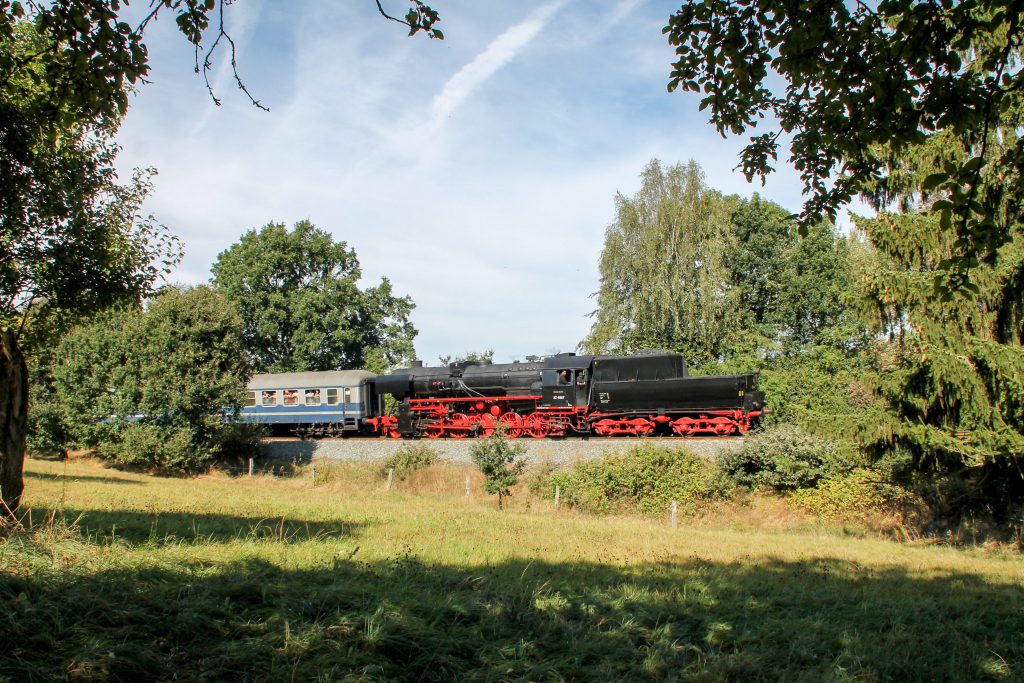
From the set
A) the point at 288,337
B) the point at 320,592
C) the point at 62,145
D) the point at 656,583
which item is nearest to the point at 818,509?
the point at 656,583

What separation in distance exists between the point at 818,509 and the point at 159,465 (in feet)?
80.3

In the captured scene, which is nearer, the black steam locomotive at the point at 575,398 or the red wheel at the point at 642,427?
the black steam locomotive at the point at 575,398

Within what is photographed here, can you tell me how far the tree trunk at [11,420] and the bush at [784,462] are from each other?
19.5 metres

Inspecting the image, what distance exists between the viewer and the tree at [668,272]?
123 ft

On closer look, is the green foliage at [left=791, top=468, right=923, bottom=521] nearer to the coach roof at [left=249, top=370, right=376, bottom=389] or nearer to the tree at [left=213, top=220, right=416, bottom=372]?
the coach roof at [left=249, top=370, right=376, bottom=389]

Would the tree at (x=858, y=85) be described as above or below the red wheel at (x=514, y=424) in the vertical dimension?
above

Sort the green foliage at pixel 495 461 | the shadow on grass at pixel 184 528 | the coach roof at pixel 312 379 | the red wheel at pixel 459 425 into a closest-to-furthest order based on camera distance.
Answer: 1. the shadow on grass at pixel 184 528
2. the green foliage at pixel 495 461
3. the red wheel at pixel 459 425
4. the coach roof at pixel 312 379

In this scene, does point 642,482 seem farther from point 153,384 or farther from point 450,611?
point 153,384

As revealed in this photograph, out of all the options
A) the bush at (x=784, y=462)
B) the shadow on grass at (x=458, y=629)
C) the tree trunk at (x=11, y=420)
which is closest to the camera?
the shadow on grass at (x=458, y=629)

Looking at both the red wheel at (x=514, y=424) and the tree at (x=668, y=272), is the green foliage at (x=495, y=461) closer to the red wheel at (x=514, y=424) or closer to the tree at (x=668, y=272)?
the red wheel at (x=514, y=424)

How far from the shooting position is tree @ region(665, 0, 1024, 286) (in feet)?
19.0

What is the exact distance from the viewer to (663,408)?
27891 mm

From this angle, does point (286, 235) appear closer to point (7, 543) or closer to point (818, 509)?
point (818, 509)

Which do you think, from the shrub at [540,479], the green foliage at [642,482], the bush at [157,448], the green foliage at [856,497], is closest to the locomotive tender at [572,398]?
the shrub at [540,479]
